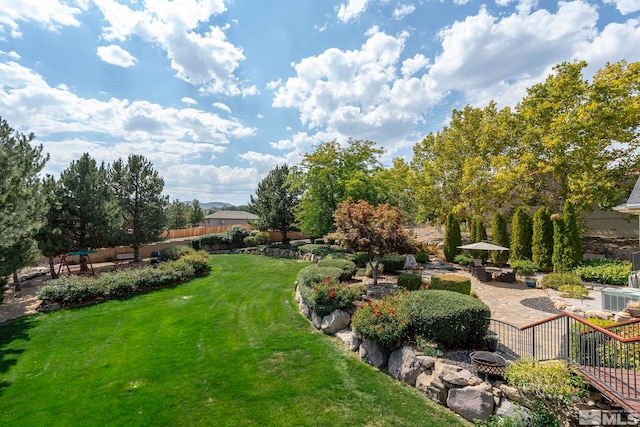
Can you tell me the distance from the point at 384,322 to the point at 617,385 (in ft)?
13.0

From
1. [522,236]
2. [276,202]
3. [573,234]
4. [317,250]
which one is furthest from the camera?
[276,202]

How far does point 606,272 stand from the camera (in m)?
12.2

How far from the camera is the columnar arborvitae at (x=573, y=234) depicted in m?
13.7

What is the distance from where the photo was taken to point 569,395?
4293mm

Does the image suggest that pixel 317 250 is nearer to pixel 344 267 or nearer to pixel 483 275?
pixel 344 267

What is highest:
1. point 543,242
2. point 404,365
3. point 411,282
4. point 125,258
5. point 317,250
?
point 543,242

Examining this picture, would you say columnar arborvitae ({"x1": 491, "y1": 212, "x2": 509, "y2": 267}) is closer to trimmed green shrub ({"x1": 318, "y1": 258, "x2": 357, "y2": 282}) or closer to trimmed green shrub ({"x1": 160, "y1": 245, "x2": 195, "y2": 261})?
trimmed green shrub ({"x1": 318, "y1": 258, "x2": 357, "y2": 282})

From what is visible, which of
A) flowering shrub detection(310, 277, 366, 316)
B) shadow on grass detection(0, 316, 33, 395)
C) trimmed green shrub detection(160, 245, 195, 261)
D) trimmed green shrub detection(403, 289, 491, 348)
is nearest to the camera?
trimmed green shrub detection(403, 289, 491, 348)

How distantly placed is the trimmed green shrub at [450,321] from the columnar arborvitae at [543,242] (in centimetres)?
1104

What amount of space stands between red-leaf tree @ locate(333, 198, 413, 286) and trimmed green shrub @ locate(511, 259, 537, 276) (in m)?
6.98

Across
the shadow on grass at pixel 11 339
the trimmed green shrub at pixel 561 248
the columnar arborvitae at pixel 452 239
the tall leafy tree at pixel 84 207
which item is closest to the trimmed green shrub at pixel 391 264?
the columnar arborvitae at pixel 452 239

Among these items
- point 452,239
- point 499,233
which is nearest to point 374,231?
point 452,239

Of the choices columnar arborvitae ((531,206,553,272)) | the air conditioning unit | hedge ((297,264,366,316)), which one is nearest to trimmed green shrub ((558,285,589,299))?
the air conditioning unit

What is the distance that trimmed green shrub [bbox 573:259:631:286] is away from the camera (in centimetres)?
1191
